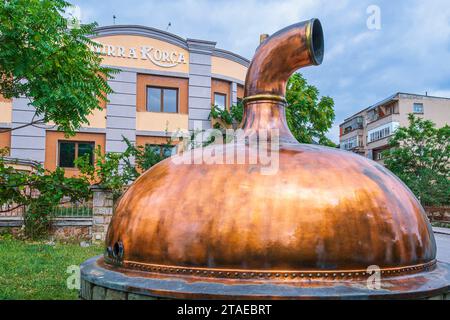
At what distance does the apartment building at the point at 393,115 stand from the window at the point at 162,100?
1170 inches

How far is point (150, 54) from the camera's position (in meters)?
23.1

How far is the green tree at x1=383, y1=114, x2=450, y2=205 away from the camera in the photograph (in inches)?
1324

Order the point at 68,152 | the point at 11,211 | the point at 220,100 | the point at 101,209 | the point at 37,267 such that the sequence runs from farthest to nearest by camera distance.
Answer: the point at 220,100
the point at 68,152
the point at 11,211
the point at 101,209
the point at 37,267

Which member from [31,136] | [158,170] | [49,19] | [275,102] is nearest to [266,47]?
[275,102]

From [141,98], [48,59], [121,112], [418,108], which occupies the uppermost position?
[418,108]

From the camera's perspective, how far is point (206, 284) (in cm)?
357

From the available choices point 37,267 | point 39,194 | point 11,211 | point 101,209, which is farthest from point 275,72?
point 11,211

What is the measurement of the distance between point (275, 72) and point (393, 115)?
4772cm

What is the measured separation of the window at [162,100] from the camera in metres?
23.6

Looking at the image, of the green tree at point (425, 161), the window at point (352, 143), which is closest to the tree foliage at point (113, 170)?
the green tree at point (425, 161)

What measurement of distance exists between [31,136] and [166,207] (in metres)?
19.3

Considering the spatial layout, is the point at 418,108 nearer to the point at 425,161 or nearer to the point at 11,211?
the point at 425,161

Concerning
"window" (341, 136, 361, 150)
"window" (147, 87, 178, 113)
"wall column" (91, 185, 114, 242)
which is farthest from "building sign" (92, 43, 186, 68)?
"window" (341, 136, 361, 150)

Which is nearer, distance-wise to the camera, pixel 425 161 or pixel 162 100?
pixel 162 100
